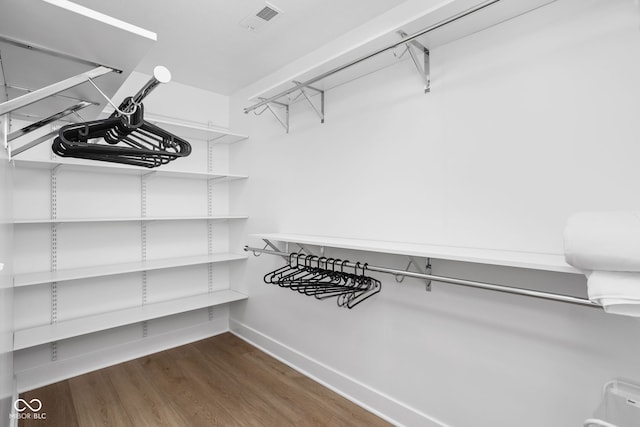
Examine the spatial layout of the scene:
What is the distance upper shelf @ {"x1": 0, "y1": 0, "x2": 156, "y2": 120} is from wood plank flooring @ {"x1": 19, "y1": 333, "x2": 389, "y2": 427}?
6.42 ft

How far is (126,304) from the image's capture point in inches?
114

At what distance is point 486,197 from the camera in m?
1.62

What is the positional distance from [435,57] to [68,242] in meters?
2.95

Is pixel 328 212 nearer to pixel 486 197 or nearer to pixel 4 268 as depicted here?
pixel 486 197

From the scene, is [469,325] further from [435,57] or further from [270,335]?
[270,335]

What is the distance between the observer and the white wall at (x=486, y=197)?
1315 mm

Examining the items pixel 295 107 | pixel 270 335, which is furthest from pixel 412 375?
pixel 295 107

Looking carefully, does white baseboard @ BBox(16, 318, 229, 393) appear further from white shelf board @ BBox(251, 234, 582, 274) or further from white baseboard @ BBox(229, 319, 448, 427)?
white shelf board @ BBox(251, 234, 582, 274)

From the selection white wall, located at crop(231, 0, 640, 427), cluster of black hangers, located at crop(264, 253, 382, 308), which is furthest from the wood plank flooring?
cluster of black hangers, located at crop(264, 253, 382, 308)

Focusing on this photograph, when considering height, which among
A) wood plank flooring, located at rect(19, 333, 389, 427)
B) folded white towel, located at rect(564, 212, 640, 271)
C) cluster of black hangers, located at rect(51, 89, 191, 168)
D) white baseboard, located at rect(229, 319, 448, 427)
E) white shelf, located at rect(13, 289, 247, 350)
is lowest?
wood plank flooring, located at rect(19, 333, 389, 427)

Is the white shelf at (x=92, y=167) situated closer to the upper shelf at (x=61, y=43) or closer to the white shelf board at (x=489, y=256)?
the upper shelf at (x=61, y=43)

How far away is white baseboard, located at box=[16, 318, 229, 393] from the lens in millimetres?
2430

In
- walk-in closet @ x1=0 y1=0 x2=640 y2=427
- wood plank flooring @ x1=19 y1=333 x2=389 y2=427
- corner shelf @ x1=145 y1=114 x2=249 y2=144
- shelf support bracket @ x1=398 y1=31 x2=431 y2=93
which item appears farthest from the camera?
corner shelf @ x1=145 y1=114 x2=249 y2=144

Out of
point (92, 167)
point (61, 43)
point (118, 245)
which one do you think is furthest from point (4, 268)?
point (118, 245)
